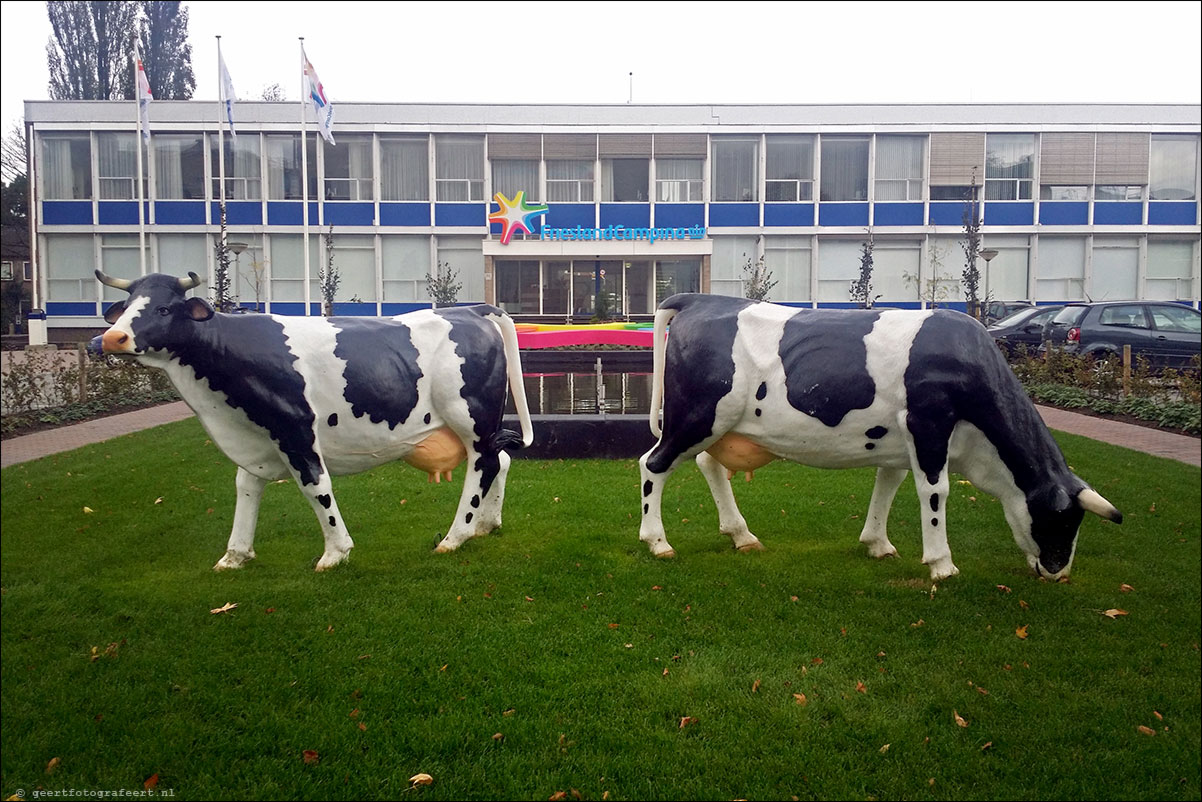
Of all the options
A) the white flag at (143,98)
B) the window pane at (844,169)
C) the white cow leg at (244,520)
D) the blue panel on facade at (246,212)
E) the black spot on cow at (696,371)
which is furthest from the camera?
the window pane at (844,169)

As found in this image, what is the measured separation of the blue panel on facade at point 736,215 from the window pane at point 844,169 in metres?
1.94

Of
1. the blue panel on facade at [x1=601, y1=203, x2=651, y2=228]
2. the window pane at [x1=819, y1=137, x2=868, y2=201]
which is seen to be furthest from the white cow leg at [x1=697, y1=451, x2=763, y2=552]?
the blue panel on facade at [x1=601, y1=203, x2=651, y2=228]

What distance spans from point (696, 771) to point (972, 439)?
244cm

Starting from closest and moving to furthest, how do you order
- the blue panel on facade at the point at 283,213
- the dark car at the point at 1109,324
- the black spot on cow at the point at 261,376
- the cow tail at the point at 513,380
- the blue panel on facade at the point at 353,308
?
the black spot on cow at the point at 261,376 → the cow tail at the point at 513,380 → the dark car at the point at 1109,324 → the blue panel on facade at the point at 283,213 → the blue panel on facade at the point at 353,308

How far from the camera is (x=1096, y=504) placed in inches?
127

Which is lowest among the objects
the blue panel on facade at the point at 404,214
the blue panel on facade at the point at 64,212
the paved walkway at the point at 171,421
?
the paved walkway at the point at 171,421

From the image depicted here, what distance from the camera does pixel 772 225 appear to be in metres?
22.3

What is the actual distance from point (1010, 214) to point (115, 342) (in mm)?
26360

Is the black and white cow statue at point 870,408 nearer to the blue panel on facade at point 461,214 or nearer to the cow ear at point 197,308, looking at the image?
the cow ear at point 197,308

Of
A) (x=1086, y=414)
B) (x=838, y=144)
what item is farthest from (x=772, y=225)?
(x=1086, y=414)

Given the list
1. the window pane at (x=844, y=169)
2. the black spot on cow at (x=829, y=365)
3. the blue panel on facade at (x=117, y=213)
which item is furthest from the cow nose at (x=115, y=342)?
the window pane at (x=844, y=169)

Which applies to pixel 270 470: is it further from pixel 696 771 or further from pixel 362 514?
pixel 696 771

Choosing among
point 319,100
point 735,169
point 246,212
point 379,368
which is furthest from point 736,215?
point 379,368

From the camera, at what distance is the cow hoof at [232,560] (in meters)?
3.96
